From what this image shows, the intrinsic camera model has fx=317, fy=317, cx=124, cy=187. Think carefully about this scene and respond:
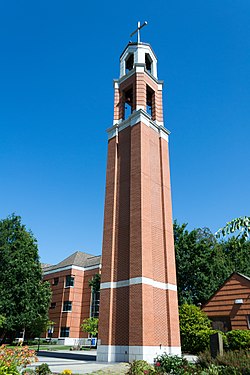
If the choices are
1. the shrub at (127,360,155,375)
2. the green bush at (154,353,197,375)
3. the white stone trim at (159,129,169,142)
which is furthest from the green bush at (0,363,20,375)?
the white stone trim at (159,129,169,142)

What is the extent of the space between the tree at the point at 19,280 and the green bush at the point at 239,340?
18242mm

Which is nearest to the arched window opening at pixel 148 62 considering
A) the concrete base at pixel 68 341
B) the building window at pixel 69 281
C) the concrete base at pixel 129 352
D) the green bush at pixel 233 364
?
the concrete base at pixel 129 352

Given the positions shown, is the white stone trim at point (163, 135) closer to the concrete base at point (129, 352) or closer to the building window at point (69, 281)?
the concrete base at point (129, 352)

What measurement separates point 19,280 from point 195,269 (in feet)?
57.7

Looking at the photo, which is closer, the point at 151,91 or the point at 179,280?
the point at 151,91

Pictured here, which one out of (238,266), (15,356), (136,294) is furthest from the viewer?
(238,266)

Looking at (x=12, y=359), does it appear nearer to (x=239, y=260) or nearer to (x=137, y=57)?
(x=137, y=57)

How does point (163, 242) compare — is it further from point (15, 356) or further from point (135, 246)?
point (15, 356)

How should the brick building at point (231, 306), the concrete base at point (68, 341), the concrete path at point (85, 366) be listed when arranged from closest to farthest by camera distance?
the concrete path at point (85, 366) → the brick building at point (231, 306) → the concrete base at point (68, 341)

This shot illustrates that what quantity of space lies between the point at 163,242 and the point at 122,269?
3418 mm

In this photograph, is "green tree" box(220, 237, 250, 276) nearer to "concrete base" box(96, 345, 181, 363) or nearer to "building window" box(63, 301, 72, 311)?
"building window" box(63, 301, 72, 311)

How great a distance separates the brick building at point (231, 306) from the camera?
77.0 ft

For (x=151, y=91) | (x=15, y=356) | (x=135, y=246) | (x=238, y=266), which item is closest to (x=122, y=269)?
(x=135, y=246)

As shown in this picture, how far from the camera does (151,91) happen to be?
26.2 metres
